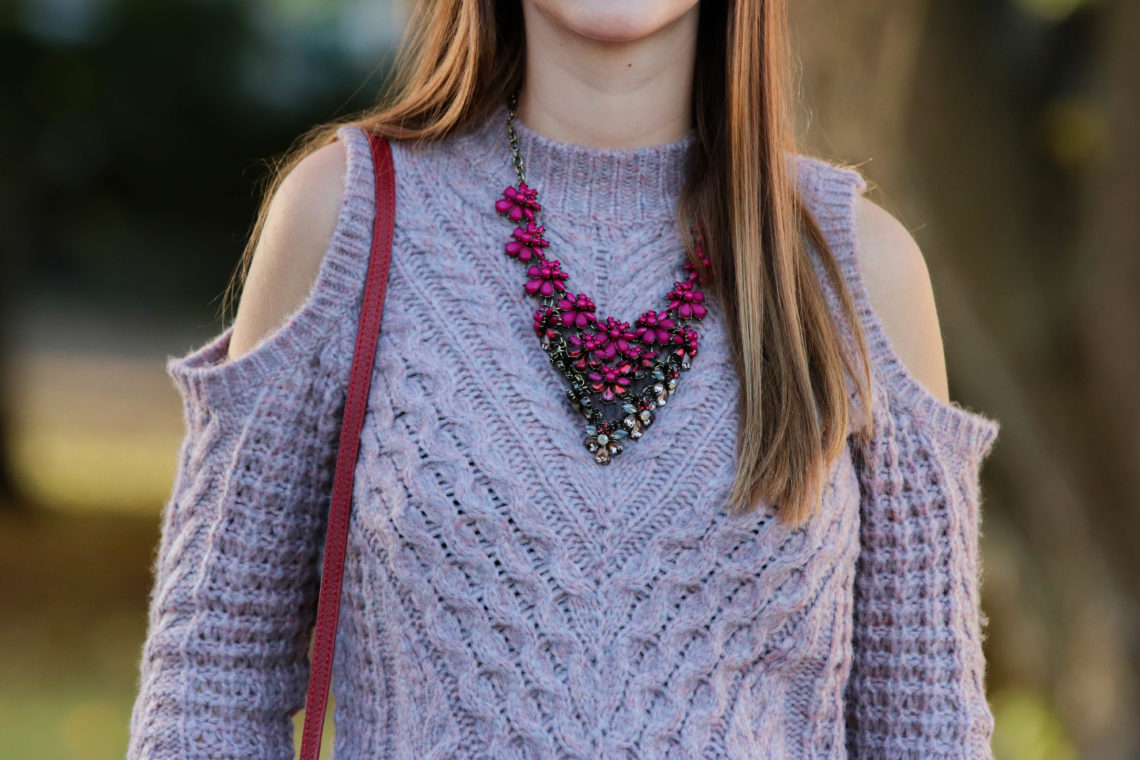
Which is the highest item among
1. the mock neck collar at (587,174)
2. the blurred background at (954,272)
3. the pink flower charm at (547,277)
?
the blurred background at (954,272)

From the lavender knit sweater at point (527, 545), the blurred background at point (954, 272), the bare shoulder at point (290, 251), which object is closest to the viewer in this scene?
the lavender knit sweater at point (527, 545)

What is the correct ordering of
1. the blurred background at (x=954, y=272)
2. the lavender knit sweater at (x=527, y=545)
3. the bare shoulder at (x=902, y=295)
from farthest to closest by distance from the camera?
the blurred background at (x=954, y=272) → the bare shoulder at (x=902, y=295) → the lavender knit sweater at (x=527, y=545)

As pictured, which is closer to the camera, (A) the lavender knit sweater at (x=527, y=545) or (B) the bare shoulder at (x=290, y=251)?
(A) the lavender knit sweater at (x=527, y=545)

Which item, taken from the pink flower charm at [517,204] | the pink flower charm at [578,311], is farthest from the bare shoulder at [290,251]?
the pink flower charm at [578,311]

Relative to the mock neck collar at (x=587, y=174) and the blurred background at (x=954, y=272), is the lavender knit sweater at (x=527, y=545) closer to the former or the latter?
the mock neck collar at (x=587, y=174)

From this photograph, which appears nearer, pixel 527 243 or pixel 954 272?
pixel 527 243

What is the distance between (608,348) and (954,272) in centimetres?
292

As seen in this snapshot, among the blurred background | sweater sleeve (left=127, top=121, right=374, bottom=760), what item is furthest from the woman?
the blurred background

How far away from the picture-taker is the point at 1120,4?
409cm

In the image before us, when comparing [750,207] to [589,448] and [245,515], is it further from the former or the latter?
[245,515]

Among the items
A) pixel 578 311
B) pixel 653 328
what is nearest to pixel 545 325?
pixel 578 311

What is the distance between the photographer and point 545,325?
1806mm

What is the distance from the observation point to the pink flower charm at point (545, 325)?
1.80 metres

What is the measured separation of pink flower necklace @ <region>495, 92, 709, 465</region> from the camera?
5.79ft
